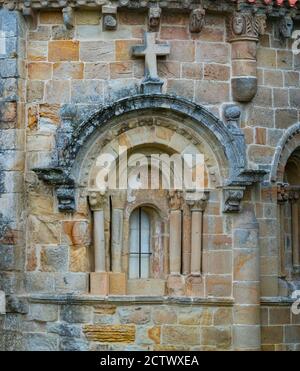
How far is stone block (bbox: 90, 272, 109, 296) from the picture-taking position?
15.1 meters

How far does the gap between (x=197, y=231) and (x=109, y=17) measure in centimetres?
321

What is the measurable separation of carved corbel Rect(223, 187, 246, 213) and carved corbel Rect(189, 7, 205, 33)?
2297 millimetres

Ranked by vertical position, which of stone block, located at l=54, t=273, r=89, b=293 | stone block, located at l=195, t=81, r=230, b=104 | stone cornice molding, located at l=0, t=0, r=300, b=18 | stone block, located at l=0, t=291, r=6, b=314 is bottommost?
stone block, located at l=0, t=291, r=6, b=314

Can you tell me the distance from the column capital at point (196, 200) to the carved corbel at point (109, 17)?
256cm

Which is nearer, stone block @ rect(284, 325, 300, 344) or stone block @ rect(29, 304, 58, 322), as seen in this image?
stone block @ rect(29, 304, 58, 322)

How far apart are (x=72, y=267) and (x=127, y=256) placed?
0.85 meters

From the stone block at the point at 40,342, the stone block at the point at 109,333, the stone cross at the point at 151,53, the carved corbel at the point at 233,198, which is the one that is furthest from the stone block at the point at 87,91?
the stone block at the point at 40,342

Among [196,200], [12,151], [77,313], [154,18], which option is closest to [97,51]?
[154,18]

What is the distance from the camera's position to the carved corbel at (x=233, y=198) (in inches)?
604

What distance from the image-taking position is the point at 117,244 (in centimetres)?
1539

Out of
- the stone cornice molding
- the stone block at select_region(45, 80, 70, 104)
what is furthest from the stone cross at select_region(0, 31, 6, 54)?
the stone block at select_region(45, 80, 70, 104)

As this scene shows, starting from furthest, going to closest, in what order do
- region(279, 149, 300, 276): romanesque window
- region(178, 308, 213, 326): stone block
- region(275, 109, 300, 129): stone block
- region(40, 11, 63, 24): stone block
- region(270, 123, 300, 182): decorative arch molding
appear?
region(279, 149, 300, 276): romanesque window
region(275, 109, 300, 129): stone block
region(270, 123, 300, 182): decorative arch molding
region(40, 11, 63, 24): stone block
region(178, 308, 213, 326): stone block

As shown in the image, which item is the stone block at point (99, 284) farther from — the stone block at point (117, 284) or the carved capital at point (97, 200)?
the carved capital at point (97, 200)

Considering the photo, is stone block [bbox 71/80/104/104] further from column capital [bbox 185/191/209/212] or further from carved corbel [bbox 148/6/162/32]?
column capital [bbox 185/191/209/212]
